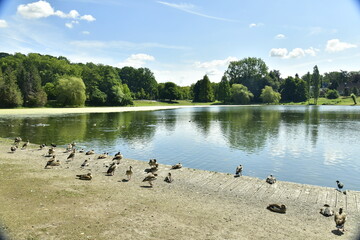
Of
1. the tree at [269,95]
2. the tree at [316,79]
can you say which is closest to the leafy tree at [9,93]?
the tree at [269,95]

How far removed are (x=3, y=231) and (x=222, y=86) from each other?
185 metres

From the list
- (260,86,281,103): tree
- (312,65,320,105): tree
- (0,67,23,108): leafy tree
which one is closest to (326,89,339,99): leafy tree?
(312,65,320,105): tree

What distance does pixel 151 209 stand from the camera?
531 inches

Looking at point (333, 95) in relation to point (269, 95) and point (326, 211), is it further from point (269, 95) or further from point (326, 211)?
point (326, 211)

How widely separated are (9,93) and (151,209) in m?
110

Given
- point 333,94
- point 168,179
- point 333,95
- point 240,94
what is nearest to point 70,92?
point 168,179

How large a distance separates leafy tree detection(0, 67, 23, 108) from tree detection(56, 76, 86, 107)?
1554cm

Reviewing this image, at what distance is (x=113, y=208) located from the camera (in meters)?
13.4

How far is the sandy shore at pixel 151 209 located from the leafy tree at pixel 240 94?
171m

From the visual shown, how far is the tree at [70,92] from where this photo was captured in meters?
118

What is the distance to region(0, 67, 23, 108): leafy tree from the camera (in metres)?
104

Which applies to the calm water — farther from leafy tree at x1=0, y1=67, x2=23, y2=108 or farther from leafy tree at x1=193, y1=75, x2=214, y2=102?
leafy tree at x1=193, y1=75, x2=214, y2=102

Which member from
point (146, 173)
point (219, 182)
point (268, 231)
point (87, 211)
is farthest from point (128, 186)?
point (268, 231)

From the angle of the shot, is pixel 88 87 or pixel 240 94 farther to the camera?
pixel 240 94
